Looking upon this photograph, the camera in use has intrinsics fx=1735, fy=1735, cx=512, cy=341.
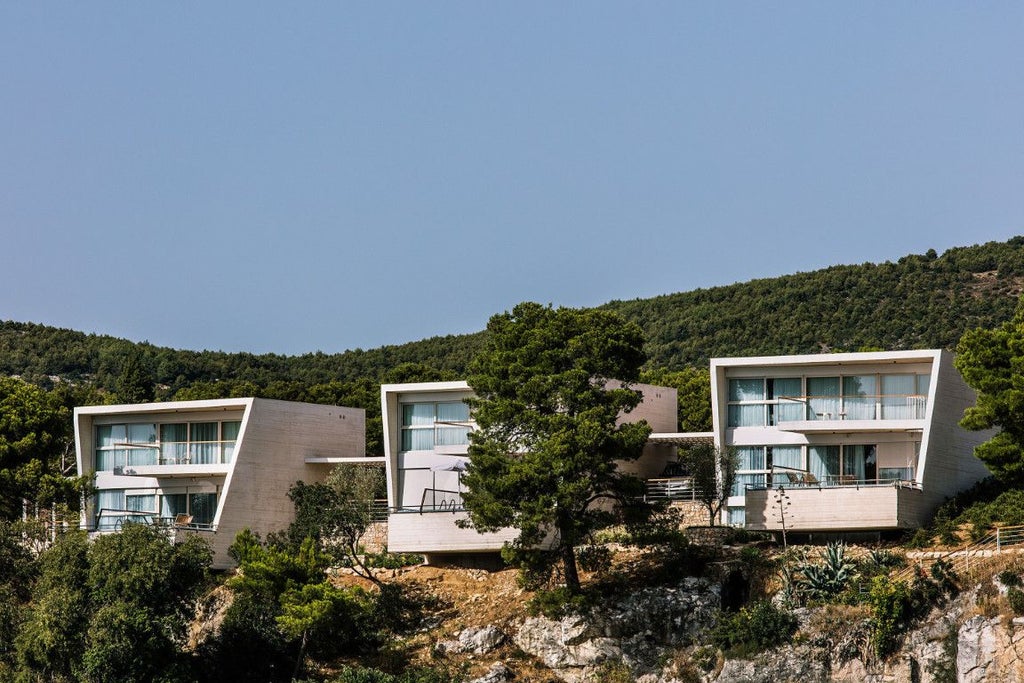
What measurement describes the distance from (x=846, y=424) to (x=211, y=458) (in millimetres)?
23351

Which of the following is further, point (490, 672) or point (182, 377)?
point (182, 377)

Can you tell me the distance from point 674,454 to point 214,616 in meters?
17.0

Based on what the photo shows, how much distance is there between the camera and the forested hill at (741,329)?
304 ft

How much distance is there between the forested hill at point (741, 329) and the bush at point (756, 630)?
1215 inches

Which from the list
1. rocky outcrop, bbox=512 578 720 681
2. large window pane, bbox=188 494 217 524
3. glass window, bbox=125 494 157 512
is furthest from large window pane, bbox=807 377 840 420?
glass window, bbox=125 494 157 512

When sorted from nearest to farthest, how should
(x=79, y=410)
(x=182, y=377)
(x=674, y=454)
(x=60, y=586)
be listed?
1. (x=60, y=586)
2. (x=674, y=454)
3. (x=79, y=410)
4. (x=182, y=377)

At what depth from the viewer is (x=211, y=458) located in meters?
64.3

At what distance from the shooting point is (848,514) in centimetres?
5375

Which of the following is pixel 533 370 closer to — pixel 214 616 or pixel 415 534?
pixel 415 534

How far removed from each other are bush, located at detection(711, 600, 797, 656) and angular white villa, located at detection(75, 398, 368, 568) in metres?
17.3

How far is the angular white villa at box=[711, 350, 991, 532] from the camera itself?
56.4 meters

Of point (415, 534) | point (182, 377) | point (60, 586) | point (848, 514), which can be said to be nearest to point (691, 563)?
point (848, 514)

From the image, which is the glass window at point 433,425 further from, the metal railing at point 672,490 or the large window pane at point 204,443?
the large window pane at point 204,443

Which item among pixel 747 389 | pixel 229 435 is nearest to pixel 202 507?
pixel 229 435
